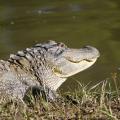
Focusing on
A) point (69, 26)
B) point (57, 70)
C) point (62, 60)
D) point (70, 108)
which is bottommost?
point (70, 108)

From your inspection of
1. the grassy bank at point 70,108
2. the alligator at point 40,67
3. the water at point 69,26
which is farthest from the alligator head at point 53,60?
the water at point 69,26

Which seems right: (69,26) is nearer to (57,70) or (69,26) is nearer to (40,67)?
(57,70)

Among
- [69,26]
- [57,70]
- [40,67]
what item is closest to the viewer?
[40,67]

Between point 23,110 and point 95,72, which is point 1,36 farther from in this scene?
point 23,110

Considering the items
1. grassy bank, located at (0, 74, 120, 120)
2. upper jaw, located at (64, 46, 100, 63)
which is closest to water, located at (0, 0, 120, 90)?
upper jaw, located at (64, 46, 100, 63)

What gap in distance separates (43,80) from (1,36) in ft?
18.6

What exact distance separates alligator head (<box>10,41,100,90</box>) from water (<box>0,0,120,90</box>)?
1988 mm

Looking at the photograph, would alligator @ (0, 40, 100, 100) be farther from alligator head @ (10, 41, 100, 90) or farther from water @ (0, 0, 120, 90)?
water @ (0, 0, 120, 90)

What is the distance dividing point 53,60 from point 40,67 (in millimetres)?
184

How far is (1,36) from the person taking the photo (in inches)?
465

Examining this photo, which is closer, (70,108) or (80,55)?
(70,108)

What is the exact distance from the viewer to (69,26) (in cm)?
1225

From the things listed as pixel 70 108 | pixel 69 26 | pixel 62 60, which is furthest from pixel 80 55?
pixel 69 26

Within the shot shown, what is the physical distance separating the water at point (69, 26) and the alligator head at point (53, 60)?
6.52 feet
